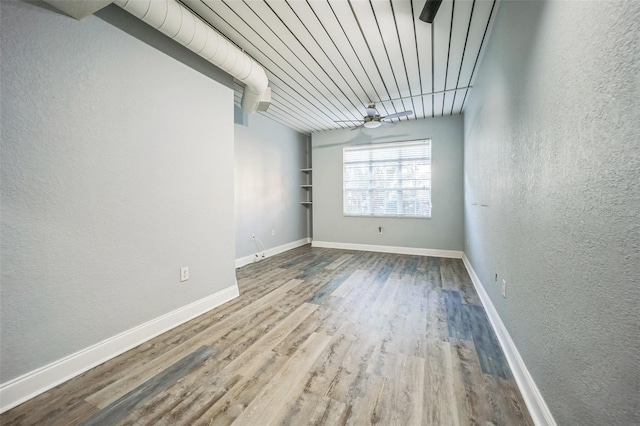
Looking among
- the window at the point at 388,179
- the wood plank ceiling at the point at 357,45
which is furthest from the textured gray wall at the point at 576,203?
the window at the point at 388,179

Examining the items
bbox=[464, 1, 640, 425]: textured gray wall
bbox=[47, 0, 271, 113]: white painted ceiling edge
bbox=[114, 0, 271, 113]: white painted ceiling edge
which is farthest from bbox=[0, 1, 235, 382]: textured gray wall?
bbox=[464, 1, 640, 425]: textured gray wall

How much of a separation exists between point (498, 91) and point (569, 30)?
1219 mm

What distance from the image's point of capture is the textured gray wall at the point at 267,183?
4293 millimetres

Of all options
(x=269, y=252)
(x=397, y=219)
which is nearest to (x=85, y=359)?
(x=269, y=252)

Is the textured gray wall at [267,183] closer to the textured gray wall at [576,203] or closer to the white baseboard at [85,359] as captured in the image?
the white baseboard at [85,359]

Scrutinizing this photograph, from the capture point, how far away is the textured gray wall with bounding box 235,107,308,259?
4.29 meters

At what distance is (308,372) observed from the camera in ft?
5.30

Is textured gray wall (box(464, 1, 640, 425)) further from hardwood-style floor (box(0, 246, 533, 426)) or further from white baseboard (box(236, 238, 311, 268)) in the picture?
white baseboard (box(236, 238, 311, 268))

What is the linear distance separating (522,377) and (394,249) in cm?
378

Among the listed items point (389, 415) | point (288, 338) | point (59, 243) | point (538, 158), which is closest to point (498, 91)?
point (538, 158)

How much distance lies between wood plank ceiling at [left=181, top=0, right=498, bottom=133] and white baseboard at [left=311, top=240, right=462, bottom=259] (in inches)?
106

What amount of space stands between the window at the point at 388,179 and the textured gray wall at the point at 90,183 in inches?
143

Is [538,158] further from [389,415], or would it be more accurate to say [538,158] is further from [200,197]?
[200,197]

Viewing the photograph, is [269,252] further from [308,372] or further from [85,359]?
[308,372]
